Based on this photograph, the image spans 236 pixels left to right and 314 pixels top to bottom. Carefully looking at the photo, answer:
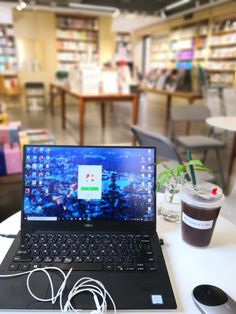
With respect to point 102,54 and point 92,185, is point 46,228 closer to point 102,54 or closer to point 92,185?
point 92,185

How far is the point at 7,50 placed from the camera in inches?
283

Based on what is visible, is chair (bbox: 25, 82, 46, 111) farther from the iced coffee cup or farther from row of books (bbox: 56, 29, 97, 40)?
the iced coffee cup

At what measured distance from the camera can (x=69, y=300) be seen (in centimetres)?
53

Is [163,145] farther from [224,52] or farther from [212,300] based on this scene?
[224,52]

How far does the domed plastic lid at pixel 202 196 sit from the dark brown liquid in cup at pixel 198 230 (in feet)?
0.05

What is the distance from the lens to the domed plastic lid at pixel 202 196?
691mm

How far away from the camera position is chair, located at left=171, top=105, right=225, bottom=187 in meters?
2.58

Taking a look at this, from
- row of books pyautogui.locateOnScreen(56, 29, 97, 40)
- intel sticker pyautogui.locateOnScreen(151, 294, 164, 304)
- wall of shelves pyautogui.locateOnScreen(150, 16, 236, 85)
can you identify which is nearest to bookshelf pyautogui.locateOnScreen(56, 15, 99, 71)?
row of books pyautogui.locateOnScreen(56, 29, 97, 40)

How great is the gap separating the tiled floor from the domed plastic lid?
173 cm

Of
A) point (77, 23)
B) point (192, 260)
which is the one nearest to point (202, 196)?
point (192, 260)

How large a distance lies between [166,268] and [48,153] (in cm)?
45

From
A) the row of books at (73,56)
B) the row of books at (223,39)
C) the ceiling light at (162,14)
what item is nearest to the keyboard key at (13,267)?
the row of books at (223,39)

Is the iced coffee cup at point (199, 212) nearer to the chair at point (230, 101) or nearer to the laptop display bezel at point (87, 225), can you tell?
the laptop display bezel at point (87, 225)

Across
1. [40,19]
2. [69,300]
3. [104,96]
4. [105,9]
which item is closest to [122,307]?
[69,300]
